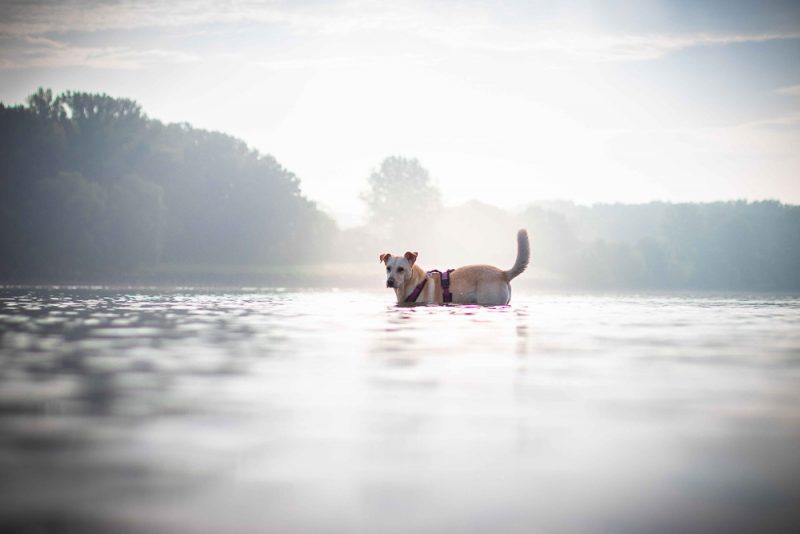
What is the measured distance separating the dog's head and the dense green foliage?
Result: 138ft

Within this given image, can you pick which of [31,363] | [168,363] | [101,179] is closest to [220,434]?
[168,363]

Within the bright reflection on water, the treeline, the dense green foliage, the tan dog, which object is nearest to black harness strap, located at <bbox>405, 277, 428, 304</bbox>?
the tan dog

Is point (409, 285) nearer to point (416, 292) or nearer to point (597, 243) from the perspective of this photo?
point (416, 292)

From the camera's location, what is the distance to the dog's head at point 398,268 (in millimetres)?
16516

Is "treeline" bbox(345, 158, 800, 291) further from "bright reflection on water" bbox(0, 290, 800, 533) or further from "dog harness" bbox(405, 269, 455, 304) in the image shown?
"bright reflection on water" bbox(0, 290, 800, 533)

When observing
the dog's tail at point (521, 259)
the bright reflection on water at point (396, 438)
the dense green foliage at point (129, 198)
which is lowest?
the bright reflection on water at point (396, 438)

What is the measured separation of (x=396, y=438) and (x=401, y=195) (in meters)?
103

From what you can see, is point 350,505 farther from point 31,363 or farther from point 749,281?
point 749,281

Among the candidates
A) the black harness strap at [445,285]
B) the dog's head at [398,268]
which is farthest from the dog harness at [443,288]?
the dog's head at [398,268]

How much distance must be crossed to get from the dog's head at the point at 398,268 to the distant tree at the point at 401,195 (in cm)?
8749

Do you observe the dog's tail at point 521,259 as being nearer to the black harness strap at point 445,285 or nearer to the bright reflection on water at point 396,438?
the black harness strap at point 445,285

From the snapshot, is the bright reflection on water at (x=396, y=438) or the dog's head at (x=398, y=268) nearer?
the bright reflection on water at (x=396, y=438)

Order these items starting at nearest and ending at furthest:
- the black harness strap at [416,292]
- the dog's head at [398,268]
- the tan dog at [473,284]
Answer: the dog's head at [398,268] < the black harness strap at [416,292] < the tan dog at [473,284]

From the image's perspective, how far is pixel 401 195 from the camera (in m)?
106
